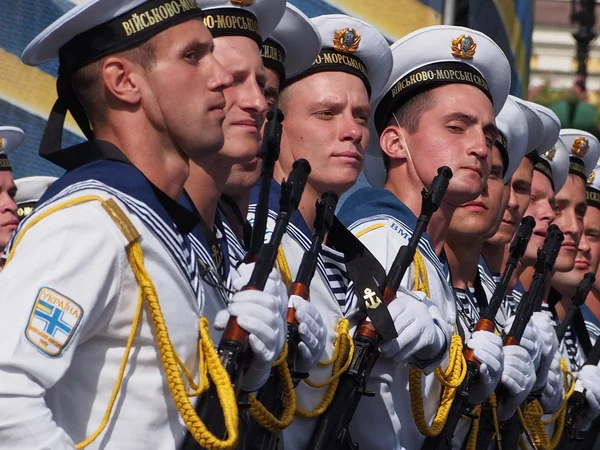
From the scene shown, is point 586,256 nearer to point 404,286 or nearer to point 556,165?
point 556,165

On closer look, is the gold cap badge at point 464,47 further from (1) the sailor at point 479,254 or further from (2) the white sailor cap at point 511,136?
(2) the white sailor cap at point 511,136

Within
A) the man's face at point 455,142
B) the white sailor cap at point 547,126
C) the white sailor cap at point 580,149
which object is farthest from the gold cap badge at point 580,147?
the man's face at point 455,142

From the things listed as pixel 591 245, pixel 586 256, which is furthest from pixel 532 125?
pixel 591 245

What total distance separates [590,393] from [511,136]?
4.55ft

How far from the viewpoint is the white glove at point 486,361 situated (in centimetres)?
521

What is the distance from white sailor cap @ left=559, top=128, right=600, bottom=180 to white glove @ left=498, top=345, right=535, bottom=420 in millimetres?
2764

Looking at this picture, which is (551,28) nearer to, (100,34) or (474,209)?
(474,209)

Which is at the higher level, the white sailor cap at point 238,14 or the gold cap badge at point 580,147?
the gold cap badge at point 580,147

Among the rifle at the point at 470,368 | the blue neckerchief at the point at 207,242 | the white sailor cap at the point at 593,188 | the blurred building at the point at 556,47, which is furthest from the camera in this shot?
the blurred building at the point at 556,47

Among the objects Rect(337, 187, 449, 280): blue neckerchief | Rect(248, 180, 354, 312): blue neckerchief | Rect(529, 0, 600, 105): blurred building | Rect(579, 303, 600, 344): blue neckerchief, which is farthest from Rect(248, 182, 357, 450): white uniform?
Rect(529, 0, 600, 105): blurred building

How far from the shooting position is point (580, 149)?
26.9ft

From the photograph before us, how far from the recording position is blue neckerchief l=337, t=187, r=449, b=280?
523 cm

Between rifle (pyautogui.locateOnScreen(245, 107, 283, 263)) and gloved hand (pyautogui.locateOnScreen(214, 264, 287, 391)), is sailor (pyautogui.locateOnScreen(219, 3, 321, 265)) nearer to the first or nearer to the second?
rifle (pyautogui.locateOnScreen(245, 107, 283, 263))

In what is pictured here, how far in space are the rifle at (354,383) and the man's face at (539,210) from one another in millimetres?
2828
